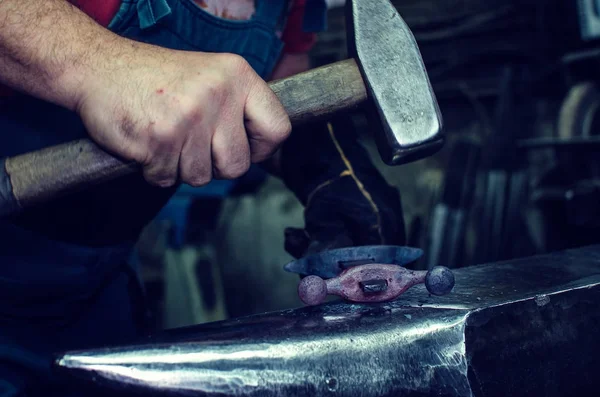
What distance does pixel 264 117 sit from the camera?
76cm

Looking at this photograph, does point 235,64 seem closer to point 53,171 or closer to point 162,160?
point 162,160

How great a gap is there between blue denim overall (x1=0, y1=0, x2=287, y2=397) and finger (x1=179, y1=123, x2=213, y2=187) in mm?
284

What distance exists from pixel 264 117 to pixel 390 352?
37cm

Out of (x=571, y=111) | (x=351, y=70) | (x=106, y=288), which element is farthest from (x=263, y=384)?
(x=571, y=111)

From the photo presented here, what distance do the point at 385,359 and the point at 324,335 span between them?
8cm

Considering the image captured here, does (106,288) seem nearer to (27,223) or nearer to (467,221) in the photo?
(27,223)

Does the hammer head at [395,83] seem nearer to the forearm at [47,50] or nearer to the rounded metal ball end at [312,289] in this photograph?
the rounded metal ball end at [312,289]

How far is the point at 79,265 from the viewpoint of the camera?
3.27 ft

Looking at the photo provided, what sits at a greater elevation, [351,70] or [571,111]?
[351,70]

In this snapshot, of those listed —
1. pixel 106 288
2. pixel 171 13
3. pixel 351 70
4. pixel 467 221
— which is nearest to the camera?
pixel 351 70

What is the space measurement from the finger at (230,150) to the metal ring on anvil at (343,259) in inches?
6.9

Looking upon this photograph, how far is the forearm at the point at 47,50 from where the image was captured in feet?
2.25

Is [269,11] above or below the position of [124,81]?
above

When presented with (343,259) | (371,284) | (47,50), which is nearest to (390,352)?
(371,284)
